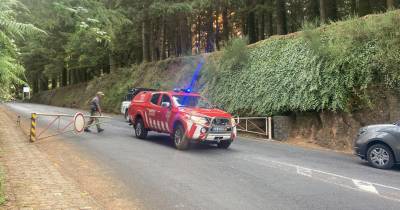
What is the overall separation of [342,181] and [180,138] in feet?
19.5

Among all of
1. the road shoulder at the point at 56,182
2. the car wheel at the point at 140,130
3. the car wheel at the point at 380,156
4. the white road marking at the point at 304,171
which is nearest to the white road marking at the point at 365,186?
the white road marking at the point at 304,171

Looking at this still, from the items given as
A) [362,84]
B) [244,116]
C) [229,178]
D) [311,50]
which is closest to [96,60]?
[244,116]

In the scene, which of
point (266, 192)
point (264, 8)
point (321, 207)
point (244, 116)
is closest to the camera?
point (321, 207)

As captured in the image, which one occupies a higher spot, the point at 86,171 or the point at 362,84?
the point at 362,84

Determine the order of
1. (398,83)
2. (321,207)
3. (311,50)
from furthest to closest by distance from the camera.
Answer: (311,50) < (398,83) < (321,207)

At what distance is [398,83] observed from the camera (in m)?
15.6

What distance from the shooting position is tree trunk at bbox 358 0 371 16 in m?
29.2

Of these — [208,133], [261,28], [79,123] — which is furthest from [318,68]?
[261,28]

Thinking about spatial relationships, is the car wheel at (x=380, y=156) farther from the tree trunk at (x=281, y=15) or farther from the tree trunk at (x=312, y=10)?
the tree trunk at (x=312, y=10)

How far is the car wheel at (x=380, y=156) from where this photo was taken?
11965 mm

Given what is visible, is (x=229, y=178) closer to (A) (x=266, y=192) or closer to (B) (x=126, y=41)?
(A) (x=266, y=192)

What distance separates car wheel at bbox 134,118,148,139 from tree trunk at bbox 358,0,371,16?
63.7 feet

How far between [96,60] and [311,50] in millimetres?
35545

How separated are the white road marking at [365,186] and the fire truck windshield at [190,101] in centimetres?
678
